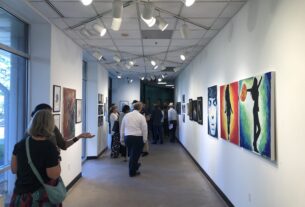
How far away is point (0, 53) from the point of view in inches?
143

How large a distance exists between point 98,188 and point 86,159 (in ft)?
9.41

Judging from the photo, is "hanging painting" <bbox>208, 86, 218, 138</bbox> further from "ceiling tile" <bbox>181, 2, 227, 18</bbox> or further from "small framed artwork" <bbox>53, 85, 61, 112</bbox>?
"small framed artwork" <bbox>53, 85, 61, 112</bbox>

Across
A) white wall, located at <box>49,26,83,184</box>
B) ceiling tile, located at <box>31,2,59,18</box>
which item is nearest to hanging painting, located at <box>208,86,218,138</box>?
white wall, located at <box>49,26,83,184</box>

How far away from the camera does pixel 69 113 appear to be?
5375 millimetres

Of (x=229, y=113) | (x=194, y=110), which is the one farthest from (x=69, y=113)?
(x=194, y=110)

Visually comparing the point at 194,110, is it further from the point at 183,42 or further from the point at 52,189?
the point at 52,189

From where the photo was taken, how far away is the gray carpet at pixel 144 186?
4.64m

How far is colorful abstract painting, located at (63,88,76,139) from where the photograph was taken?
16.8ft

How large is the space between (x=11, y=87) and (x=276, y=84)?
3.36 metres

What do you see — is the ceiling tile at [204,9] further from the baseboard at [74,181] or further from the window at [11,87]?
the baseboard at [74,181]

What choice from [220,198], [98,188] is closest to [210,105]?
[220,198]

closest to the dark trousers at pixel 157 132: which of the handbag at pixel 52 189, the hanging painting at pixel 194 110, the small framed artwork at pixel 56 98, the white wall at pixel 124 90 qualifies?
the white wall at pixel 124 90

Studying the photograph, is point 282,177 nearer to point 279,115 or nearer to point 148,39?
point 279,115

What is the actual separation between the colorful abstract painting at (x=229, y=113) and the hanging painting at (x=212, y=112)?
0.43 metres
